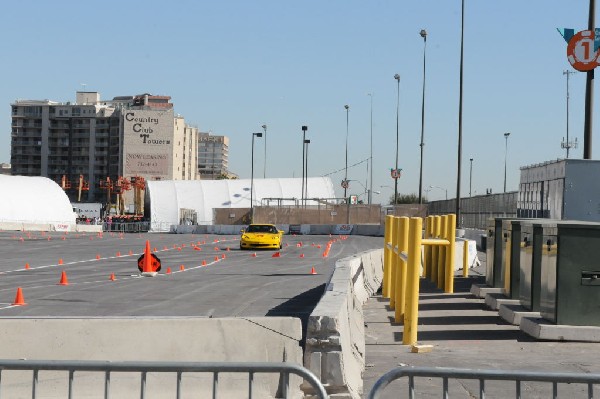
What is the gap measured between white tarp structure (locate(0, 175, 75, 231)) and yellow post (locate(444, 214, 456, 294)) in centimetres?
9606

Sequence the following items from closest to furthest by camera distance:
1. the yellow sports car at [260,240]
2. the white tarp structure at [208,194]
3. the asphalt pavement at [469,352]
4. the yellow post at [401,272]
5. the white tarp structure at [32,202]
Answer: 1. the asphalt pavement at [469,352]
2. the yellow post at [401,272]
3. the yellow sports car at [260,240]
4. the white tarp structure at [32,202]
5. the white tarp structure at [208,194]

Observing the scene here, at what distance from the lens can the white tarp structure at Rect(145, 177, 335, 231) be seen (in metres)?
139

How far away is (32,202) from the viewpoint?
12319 cm

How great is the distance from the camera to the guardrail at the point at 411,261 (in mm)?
14609

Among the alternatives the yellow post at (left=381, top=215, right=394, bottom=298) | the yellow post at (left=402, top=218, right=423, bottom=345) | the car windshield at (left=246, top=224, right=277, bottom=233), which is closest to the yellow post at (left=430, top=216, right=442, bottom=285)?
the yellow post at (left=381, top=215, right=394, bottom=298)

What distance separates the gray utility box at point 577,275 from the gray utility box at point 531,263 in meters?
1.22

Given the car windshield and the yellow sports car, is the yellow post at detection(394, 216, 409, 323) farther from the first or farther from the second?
the car windshield

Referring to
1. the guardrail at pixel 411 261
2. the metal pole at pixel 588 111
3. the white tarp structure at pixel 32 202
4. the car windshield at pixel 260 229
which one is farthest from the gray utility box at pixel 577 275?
the white tarp structure at pixel 32 202

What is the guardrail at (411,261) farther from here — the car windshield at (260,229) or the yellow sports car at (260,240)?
the car windshield at (260,229)

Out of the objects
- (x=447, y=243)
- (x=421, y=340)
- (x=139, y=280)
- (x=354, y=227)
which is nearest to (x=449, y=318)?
(x=447, y=243)

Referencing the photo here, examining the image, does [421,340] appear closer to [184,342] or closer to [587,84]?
[184,342]

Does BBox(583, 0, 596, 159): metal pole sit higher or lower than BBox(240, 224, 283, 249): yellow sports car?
higher

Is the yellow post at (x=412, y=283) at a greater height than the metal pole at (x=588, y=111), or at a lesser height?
lesser

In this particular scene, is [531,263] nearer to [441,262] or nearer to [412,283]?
[412,283]
